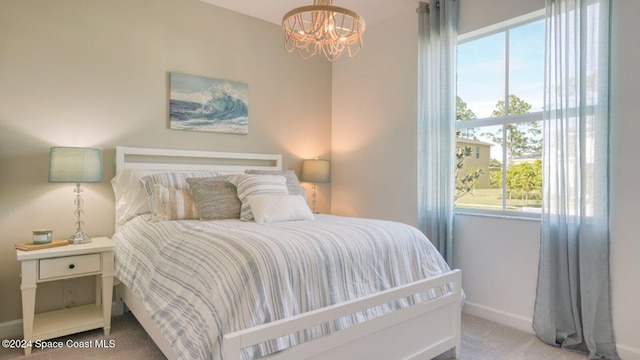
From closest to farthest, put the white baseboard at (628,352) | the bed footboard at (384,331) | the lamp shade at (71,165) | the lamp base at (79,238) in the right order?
the bed footboard at (384,331) → the white baseboard at (628,352) → the lamp shade at (71,165) → the lamp base at (79,238)

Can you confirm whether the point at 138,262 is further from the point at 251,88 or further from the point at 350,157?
the point at 350,157

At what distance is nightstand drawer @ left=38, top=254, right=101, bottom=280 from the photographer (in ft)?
7.57

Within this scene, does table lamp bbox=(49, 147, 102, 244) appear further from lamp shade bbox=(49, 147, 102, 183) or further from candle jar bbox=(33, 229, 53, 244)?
candle jar bbox=(33, 229, 53, 244)

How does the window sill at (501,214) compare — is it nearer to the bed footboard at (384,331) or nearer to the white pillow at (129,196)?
the bed footboard at (384,331)

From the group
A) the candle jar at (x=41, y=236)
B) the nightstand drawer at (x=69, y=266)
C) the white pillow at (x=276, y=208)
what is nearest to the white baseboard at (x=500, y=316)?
the white pillow at (x=276, y=208)

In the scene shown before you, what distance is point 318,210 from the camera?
429 centimetres

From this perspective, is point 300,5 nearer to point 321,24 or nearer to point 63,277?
point 321,24

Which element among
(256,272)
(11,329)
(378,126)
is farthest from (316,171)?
(11,329)

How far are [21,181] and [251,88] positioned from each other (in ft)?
6.70

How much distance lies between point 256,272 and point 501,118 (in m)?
2.42

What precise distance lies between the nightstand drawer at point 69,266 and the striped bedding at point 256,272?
34 centimetres

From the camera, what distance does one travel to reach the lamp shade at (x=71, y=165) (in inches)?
94.7

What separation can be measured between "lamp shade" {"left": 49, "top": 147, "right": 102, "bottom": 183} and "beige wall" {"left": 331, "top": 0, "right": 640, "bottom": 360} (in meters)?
2.54

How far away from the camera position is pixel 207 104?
3.39 meters
